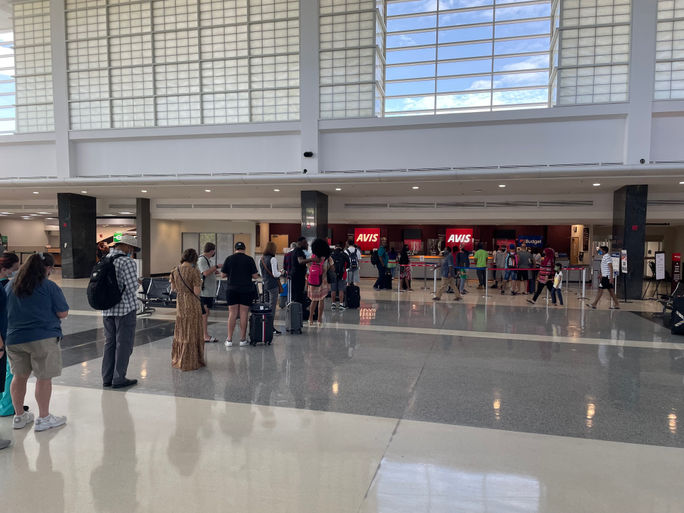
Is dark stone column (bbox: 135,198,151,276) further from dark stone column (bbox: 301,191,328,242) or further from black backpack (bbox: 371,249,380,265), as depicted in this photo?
black backpack (bbox: 371,249,380,265)

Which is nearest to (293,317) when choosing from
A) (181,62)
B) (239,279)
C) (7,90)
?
(239,279)

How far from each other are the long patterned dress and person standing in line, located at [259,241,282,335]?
1946 millimetres

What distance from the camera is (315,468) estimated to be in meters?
3.15

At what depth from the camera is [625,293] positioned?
1316cm

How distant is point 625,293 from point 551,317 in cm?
485

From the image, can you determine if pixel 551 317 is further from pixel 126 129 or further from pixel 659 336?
pixel 126 129

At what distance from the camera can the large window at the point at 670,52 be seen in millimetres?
12828

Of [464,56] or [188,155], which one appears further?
[464,56]

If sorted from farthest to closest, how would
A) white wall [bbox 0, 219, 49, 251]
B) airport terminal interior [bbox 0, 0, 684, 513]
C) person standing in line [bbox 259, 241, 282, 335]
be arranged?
white wall [bbox 0, 219, 49, 251], person standing in line [bbox 259, 241, 282, 335], airport terminal interior [bbox 0, 0, 684, 513]

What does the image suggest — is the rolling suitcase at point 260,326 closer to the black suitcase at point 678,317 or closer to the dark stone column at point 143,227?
the black suitcase at point 678,317

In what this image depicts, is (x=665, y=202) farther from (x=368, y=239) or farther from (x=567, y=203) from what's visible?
(x=368, y=239)

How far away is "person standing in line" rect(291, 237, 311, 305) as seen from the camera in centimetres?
815

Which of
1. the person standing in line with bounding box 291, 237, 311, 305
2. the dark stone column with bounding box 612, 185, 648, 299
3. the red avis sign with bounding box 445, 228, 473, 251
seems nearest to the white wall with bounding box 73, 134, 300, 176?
the person standing in line with bounding box 291, 237, 311, 305

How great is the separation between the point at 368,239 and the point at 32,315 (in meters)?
21.8
